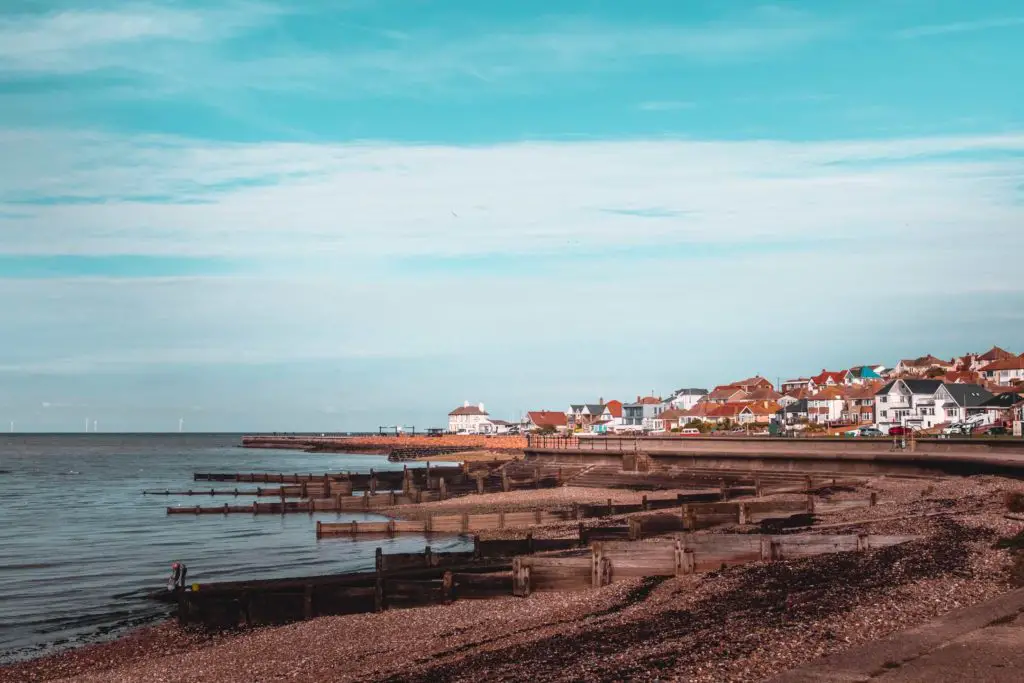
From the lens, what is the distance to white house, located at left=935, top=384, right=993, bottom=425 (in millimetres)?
116438

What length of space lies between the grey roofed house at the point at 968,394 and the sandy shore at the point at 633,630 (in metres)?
99.0

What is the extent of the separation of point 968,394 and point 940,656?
115934 millimetres

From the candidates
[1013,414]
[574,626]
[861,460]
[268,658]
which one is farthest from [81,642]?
[1013,414]

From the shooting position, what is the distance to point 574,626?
1950cm

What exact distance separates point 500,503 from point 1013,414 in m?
62.8

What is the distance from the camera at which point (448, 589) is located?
81.7ft

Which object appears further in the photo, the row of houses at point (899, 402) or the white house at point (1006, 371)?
the white house at point (1006, 371)

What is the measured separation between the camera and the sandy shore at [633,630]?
51.7 ft

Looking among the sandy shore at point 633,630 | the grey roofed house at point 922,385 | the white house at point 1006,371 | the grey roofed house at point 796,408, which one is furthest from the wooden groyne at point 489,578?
the white house at point 1006,371

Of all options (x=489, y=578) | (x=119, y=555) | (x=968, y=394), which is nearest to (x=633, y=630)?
(x=489, y=578)

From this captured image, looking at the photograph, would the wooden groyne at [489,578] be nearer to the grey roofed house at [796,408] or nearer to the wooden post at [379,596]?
the wooden post at [379,596]

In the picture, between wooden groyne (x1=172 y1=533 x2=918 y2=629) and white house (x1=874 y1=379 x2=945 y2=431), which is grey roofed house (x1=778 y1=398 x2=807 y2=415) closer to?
white house (x1=874 y1=379 x2=945 y2=431)

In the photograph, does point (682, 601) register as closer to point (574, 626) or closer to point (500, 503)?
point (574, 626)

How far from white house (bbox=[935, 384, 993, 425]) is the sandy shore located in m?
98.4
